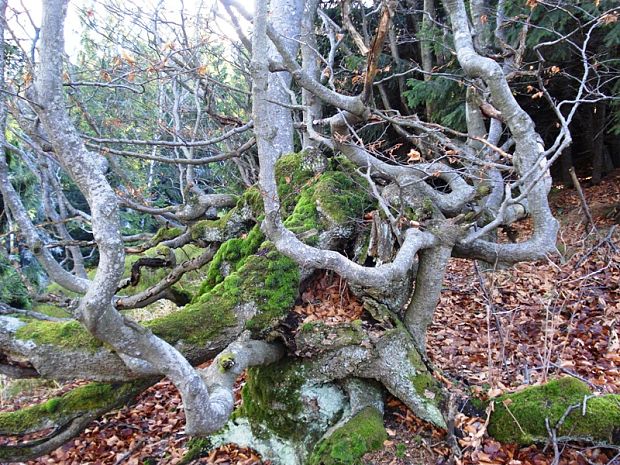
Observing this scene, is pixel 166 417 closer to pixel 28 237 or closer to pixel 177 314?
pixel 177 314

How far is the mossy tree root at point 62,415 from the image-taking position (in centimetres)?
264

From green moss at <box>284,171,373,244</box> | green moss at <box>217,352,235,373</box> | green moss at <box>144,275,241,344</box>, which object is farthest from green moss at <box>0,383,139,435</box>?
green moss at <box>284,171,373,244</box>

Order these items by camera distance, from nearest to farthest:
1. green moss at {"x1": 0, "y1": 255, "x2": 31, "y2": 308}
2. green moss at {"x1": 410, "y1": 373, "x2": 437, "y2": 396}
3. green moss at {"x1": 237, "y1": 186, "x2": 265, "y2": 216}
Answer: green moss at {"x1": 410, "y1": 373, "x2": 437, "y2": 396}, green moss at {"x1": 237, "y1": 186, "x2": 265, "y2": 216}, green moss at {"x1": 0, "y1": 255, "x2": 31, "y2": 308}

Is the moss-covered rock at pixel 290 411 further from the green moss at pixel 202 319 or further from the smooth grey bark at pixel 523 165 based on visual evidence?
the smooth grey bark at pixel 523 165

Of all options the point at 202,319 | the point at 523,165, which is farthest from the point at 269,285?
the point at 523,165

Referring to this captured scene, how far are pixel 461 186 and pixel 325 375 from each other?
2.46 meters

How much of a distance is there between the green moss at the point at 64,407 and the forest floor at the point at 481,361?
4.25ft

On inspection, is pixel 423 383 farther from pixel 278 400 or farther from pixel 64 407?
pixel 64 407

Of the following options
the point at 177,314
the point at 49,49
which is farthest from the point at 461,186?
the point at 49,49

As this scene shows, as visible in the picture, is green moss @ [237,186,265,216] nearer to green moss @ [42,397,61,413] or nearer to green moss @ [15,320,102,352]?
green moss @ [15,320,102,352]

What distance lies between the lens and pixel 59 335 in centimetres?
262

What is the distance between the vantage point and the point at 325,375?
3430 mm

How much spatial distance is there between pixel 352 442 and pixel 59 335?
7.18ft

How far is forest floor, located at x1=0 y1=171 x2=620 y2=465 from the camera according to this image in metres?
3.05
